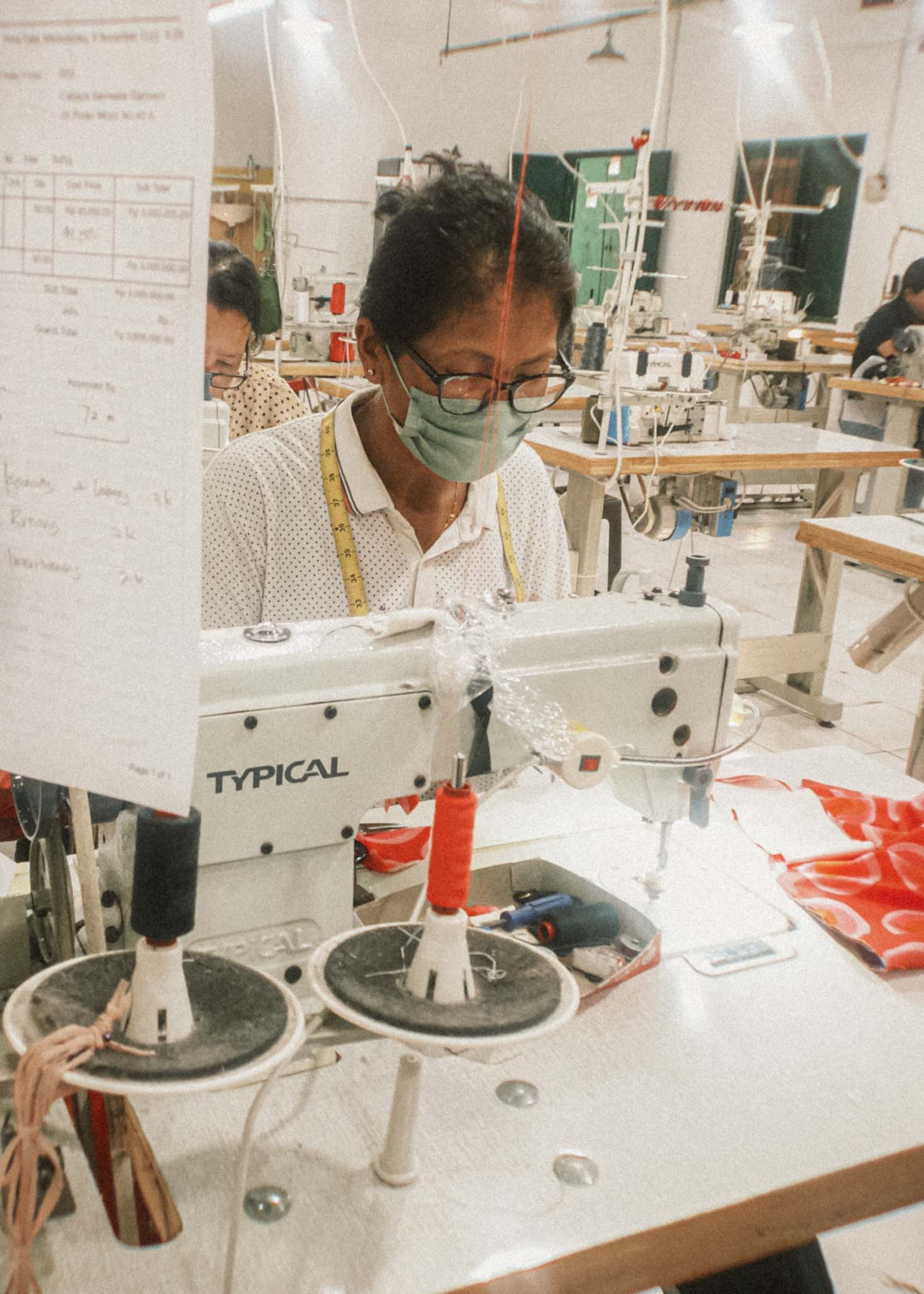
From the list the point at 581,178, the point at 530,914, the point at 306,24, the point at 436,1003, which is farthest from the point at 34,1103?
the point at 306,24

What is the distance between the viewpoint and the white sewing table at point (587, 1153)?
0.73 metres

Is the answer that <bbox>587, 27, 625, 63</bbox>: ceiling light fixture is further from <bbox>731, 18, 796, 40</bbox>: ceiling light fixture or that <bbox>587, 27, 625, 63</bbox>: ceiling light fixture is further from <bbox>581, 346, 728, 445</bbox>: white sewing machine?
<bbox>581, 346, 728, 445</bbox>: white sewing machine

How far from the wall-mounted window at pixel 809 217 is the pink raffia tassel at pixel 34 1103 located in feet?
28.5

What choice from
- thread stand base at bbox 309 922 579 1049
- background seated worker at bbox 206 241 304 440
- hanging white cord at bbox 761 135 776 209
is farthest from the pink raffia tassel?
hanging white cord at bbox 761 135 776 209

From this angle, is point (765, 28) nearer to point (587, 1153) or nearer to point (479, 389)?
point (479, 389)

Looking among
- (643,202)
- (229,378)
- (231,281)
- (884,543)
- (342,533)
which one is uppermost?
(643,202)

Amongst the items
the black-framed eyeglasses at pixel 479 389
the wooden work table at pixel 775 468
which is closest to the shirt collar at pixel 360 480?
the black-framed eyeglasses at pixel 479 389

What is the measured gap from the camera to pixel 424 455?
5.03 feet

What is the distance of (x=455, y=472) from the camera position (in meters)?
1.54

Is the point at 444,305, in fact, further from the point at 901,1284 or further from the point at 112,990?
the point at 901,1284

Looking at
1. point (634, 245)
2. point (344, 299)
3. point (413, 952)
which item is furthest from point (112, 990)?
point (344, 299)

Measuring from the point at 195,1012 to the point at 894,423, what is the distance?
5.85m

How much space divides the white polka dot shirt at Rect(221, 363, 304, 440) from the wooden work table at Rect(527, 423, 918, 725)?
82 cm

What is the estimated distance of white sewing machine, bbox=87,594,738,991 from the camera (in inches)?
35.8
